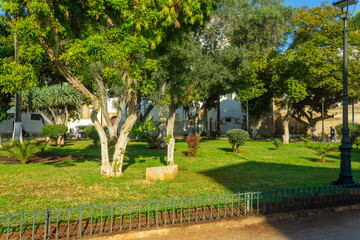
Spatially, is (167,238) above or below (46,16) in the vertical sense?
below

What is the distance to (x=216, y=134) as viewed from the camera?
39188mm

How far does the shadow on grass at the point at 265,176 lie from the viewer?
922cm

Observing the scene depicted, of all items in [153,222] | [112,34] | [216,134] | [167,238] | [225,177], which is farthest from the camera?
[216,134]

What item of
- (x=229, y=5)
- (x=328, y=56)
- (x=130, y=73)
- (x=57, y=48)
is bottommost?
(x=130, y=73)

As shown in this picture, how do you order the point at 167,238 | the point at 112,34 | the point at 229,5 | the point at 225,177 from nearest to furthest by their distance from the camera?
the point at 167,238 → the point at 112,34 → the point at 225,177 → the point at 229,5

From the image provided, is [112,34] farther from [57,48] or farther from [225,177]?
[225,177]

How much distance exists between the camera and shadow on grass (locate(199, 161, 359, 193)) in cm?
922

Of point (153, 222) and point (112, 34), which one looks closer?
point (153, 222)

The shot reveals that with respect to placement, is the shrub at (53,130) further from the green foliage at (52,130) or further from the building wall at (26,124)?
the building wall at (26,124)

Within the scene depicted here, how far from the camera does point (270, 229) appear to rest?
5.62 m

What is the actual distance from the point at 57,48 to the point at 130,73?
8.81 feet

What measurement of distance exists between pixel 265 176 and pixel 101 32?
7.91 metres

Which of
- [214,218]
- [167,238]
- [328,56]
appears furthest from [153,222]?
[328,56]

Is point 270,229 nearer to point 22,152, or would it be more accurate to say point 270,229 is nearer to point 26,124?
point 22,152
